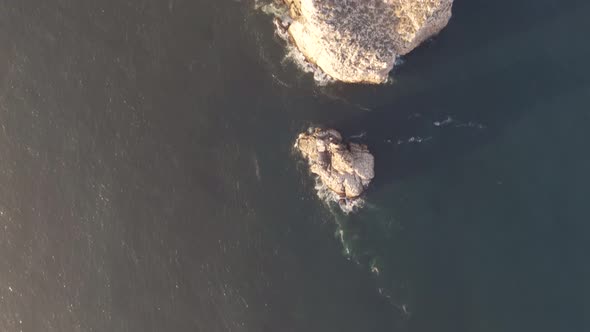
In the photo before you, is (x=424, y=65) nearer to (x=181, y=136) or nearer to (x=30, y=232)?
(x=181, y=136)

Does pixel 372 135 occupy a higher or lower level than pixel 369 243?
higher

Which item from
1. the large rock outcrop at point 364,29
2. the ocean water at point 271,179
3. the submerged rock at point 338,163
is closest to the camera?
the large rock outcrop at point 364,29

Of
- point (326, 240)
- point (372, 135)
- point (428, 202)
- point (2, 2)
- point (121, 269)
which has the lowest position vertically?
point (121, 269)

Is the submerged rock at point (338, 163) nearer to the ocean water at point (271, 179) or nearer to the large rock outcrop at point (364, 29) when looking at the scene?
the ocean water at point (271, 179)

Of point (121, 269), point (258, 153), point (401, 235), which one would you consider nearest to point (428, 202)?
point (401, 235)

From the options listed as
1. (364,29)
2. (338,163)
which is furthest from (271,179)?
(364,29)

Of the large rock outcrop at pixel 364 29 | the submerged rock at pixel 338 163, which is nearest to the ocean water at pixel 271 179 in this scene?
the submerged rock at pixel 338 163
